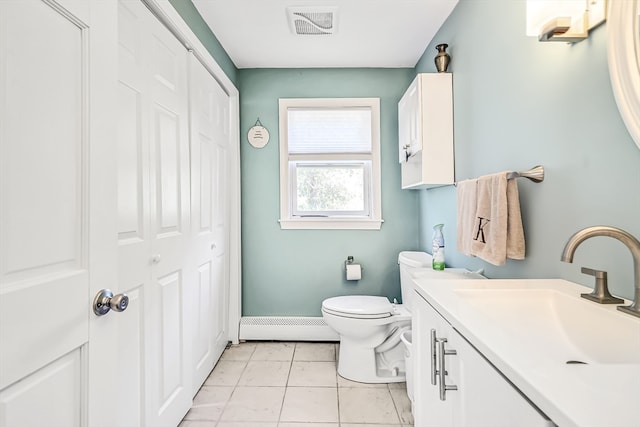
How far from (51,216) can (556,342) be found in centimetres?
120

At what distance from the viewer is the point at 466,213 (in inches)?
60.1

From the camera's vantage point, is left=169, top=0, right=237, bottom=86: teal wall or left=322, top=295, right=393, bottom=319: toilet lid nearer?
left=169, top=0, right=237, bottom=86: teal wall

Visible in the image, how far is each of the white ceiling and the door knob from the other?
1.73 metres

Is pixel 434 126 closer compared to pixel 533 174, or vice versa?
pixel 533 174

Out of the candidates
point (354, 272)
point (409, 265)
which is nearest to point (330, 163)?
point (354, 272)

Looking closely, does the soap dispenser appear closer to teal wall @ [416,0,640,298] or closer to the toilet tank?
teal wall @ [416,0,640,298]

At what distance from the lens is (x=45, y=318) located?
0.66 metres

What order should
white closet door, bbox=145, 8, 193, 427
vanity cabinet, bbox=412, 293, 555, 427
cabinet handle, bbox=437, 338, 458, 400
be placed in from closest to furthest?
→ vanity cabinet, bbox=412, 293, 555, 427, cabinet handle, bbox=437, 338, 458, 400, white closet door, bbox=145, 8, 193, 427

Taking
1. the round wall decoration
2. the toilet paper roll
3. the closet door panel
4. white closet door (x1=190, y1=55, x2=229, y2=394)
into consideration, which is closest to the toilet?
the toilet paper roll

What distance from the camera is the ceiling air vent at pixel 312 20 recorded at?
196 cm

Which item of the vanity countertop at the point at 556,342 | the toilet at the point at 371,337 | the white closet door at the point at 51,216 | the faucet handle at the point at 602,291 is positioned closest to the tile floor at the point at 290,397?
the toilet at the point at 371,337

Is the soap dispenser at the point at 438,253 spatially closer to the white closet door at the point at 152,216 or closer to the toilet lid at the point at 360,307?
the toilet lid at the point at 360,307

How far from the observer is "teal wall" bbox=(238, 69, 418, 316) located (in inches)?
109

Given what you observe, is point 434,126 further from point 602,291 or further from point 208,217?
point 208,217
